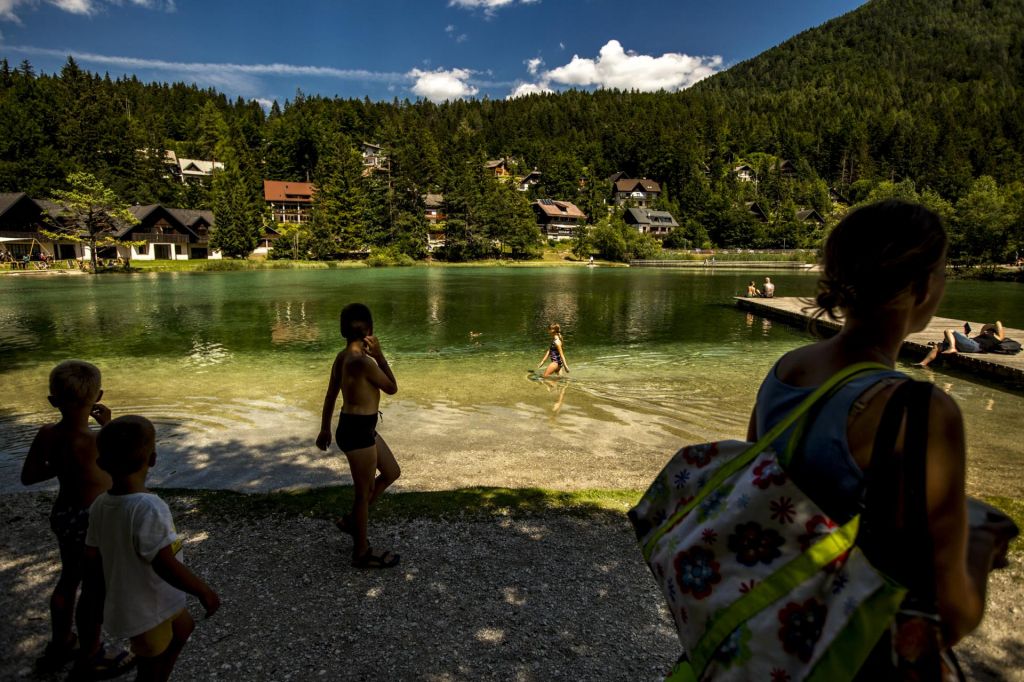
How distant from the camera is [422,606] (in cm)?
471

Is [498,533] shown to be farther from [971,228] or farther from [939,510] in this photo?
[971,228]

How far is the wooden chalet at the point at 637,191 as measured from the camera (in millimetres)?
145375

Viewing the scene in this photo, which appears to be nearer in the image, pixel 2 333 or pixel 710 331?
pixel 2 333

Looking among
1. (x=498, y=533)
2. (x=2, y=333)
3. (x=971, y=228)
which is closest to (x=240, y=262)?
(x=2, y=333)

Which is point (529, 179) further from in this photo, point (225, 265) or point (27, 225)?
point (27, 225)

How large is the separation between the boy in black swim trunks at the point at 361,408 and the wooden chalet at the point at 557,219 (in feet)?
381

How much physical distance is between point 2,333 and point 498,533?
2881 centimetres

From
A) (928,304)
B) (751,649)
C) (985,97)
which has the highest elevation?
(985,97)

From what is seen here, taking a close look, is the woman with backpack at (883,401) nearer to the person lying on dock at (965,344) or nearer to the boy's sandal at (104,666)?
the boy's sandal at (104,666)

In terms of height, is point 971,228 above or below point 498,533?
above

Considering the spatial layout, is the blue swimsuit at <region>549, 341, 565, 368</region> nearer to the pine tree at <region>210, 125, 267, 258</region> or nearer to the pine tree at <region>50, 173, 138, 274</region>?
the pine tree at <region>50, 173, 138, 274</region>

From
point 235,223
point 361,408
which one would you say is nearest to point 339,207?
point 235,223

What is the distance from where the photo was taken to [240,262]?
76.1 meters

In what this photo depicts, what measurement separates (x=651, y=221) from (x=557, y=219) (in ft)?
69.9
